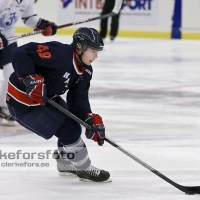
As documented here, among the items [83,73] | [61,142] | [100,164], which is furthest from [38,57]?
[100,164]

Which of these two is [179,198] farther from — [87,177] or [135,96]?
[135,96]

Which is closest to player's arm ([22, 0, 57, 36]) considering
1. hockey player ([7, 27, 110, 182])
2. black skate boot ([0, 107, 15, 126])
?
black skate boot ([0, 107, 15, 126])

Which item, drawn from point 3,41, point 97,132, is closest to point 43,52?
point 97,132

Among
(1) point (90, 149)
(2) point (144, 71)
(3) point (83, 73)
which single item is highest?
(3) point (83, 73)

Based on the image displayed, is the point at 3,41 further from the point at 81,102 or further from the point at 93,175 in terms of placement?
the point at 93,175

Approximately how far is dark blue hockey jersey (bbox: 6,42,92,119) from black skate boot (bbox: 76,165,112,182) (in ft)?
0.84

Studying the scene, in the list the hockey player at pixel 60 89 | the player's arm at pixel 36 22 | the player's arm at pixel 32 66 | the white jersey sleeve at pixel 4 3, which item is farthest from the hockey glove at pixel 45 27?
the player's arm at pixel 32 66

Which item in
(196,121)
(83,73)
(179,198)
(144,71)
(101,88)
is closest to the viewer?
(179,198)

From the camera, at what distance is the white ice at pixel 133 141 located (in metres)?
3.15

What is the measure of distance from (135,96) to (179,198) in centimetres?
312

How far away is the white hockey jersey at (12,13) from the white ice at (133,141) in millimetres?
707

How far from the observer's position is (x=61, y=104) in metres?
3.41

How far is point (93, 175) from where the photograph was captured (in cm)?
334

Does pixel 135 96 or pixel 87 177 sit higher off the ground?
pixel 87 177
